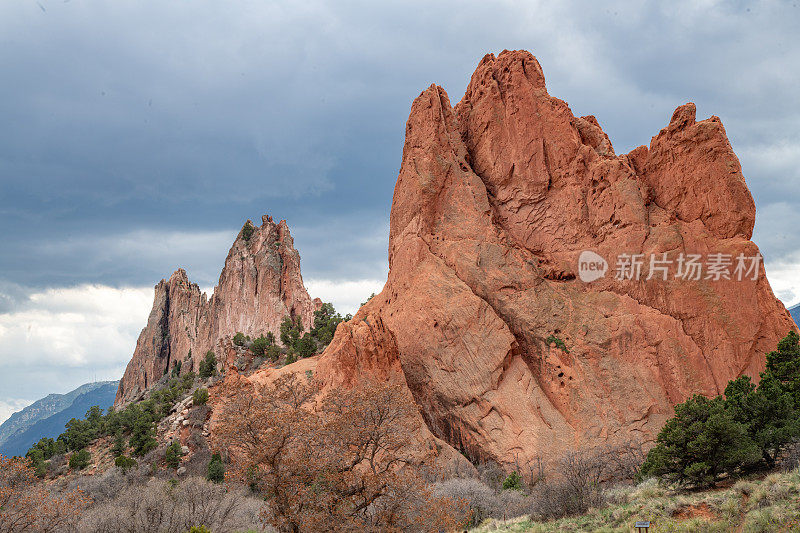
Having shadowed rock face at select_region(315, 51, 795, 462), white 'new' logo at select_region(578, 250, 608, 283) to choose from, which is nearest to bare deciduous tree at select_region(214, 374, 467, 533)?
shadowed rock face at select_region(315, 51, 795, 462)

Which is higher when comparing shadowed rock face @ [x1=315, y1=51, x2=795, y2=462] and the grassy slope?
shadowed rock face @ [x1=315, y1=51, x2=795, y2=462]

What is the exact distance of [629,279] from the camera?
4019 centimetres

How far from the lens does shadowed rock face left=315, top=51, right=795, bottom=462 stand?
120ft

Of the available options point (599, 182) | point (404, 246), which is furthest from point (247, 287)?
point (599, 182)

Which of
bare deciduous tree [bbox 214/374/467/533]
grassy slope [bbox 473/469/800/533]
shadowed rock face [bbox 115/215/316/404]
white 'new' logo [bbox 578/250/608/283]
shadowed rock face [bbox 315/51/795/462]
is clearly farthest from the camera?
shadowed rock face [bbox 115/215/316/404]

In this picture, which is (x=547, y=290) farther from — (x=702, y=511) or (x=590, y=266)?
(x=702, y=511)

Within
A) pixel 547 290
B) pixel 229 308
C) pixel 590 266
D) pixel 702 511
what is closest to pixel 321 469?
pixel 702 511

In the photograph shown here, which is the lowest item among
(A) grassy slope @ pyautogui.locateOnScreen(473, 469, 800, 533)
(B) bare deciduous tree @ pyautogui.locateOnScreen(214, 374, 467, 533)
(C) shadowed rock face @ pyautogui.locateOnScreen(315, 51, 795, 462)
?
(A) grassy slope @ pyautogui.locateOnScreen(473, 469, 800, 533)

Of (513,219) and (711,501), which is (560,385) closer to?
(513,219)

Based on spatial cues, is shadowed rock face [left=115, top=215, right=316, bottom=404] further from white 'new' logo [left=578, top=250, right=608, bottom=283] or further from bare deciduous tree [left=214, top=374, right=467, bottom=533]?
bare deciduous tree [left=214, top=374, right=467, bottom=533]

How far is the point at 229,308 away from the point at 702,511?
85957 mm

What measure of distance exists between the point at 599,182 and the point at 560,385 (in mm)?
17644

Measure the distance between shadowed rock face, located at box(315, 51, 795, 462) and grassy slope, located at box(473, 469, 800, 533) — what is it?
43.1 ft

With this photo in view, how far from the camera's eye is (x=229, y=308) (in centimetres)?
9350
